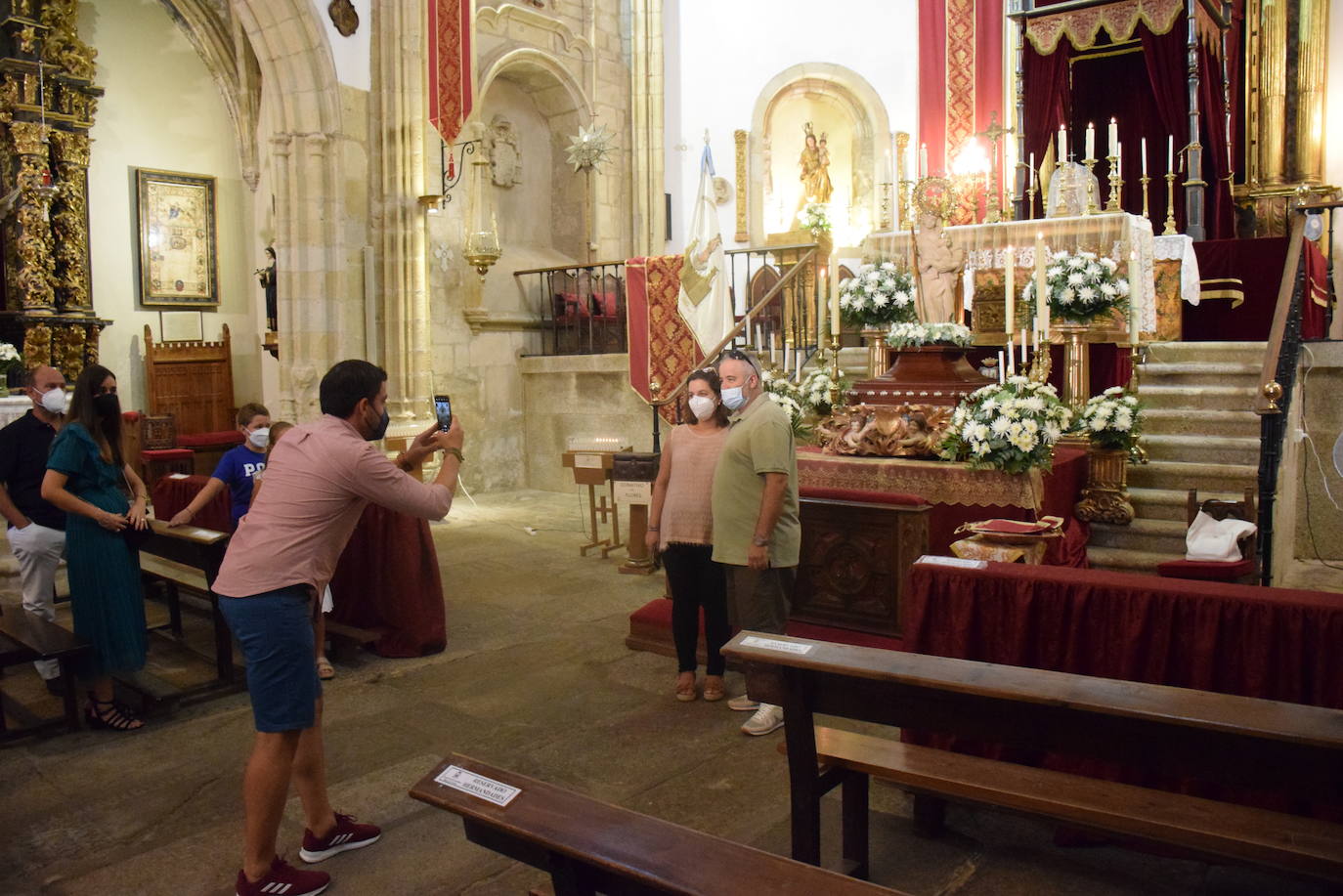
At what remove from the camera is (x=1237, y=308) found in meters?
9.30

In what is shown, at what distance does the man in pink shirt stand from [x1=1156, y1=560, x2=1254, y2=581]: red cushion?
414 centimetres

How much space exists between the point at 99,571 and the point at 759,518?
2982 millimetres

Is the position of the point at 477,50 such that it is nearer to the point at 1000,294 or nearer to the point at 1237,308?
the point at 1000,294

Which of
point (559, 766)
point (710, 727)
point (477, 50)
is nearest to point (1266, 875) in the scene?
point (710, 727)

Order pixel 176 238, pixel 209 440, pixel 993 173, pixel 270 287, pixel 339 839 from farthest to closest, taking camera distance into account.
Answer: pixel 176 238 < pixel 993 173 < pixel 209 440 < pixel 270 287 < pixel 339 839

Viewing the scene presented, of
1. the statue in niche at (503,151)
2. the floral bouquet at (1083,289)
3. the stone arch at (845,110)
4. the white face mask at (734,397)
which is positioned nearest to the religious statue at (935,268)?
the floral bouquet at (1083,289)

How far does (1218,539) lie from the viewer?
18.3 feet

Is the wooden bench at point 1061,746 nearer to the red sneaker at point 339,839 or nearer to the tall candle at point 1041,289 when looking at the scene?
the red sneaker at point 339,839

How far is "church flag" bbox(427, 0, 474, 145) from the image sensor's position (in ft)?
34.6

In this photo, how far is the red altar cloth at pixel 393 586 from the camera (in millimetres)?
5527

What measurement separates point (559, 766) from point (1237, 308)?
828 cm

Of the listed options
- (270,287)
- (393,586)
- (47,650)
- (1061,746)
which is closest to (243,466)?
(393,586)

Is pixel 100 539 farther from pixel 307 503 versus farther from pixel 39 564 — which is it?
pixel 307 503

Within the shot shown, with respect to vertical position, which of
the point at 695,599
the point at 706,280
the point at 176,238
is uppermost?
the point at 176,238
